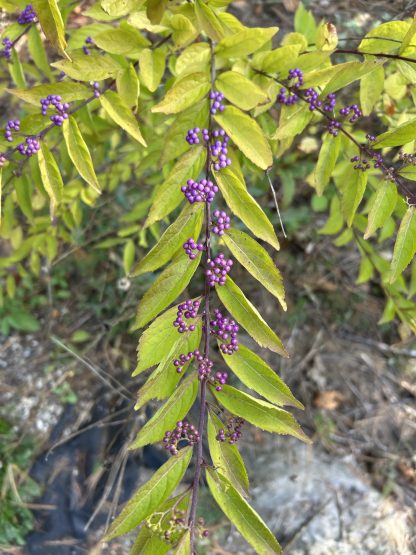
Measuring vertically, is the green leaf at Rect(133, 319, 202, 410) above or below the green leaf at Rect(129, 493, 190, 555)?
above

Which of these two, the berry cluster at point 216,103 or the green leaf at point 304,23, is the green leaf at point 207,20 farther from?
the green leaf at point 304,23

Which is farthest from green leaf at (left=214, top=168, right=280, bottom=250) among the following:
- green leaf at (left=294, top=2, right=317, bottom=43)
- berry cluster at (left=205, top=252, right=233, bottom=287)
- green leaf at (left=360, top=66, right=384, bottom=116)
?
green leaf at (left=294, top=2, right=317, bottom=43)

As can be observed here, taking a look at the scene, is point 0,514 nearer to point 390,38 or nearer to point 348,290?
point 348,290

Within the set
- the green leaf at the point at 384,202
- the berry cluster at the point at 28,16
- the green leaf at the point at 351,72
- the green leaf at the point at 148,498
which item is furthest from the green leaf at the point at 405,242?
the berry cluster at the point at 28,16

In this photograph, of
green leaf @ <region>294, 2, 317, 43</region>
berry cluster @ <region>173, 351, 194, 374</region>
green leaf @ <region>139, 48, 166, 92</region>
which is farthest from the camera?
green leaf @ <region>294, 2, 317, 43</region>

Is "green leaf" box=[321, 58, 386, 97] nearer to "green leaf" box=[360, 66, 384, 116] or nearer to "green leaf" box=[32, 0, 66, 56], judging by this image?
"green leaf" box=[360, 66, 384, 116]

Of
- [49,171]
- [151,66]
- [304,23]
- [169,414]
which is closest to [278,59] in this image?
[151,66]

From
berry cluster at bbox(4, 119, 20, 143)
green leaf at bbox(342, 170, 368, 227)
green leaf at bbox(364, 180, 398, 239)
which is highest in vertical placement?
berry cluster at bbox(4, 119, 20, 143)

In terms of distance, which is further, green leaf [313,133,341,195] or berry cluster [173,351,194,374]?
green leaf [313,133,341,195]
